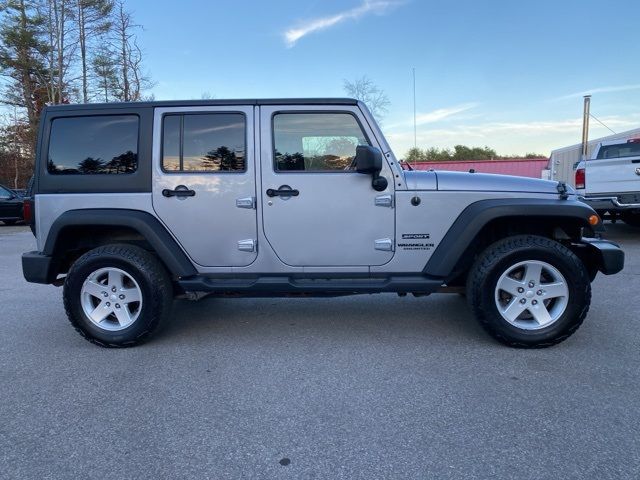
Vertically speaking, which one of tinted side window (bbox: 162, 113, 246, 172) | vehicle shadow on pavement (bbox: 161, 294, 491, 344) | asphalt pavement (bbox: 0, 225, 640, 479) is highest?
tinted side window (bbox: 162, 113, 246, 172)

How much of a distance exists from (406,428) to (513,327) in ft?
5.06

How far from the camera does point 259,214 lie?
3740 mm

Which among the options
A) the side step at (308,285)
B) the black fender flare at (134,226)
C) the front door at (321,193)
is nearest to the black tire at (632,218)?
the side step at (308,285)

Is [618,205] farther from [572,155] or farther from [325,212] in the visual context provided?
[572,155]

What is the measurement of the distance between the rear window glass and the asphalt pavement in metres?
6.82

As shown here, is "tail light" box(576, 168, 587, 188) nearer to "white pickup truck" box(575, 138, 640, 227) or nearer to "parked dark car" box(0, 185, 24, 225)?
"white pickup truck" box(575, 138, 640, 227)

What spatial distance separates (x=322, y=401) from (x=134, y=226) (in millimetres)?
2094

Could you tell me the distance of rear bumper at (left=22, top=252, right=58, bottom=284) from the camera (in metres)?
3.81

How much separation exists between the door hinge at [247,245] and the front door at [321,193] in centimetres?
14

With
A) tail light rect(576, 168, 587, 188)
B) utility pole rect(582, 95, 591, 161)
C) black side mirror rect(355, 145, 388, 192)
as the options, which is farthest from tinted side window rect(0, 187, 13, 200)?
utility pole rect(582, 95, 591, 161)

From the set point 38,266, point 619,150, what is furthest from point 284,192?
point 619,150

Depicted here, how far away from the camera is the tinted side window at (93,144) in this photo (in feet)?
12.5

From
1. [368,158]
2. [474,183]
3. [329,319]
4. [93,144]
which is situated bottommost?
[329,319]

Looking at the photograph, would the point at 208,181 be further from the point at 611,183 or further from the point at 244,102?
the point at 611,183
